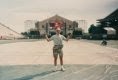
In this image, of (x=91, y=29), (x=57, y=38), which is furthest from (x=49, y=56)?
(x=91, y=29)

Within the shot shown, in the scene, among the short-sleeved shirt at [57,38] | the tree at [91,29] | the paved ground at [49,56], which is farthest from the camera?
the tree at [91,29]

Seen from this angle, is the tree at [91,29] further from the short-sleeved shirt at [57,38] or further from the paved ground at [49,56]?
the short-sleeved shirt at [57,38]

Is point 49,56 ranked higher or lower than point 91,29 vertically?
lower

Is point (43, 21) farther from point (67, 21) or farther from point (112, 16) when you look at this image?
point (112, 16)

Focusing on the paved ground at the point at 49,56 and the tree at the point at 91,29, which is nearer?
the paved ground at the point at 49,56

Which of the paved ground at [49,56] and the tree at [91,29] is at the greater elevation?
the tree at [91,29]

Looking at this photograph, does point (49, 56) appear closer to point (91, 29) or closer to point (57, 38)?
point (57, 38)

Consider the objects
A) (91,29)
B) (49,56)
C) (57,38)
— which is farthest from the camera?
(91,29)

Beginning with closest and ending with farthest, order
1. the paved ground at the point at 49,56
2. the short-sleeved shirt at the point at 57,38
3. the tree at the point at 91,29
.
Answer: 1. the short-sleeved shirt at the point at 57,38
2. the paved ground at the point at 49,56
3. the tree at the point at 91,29

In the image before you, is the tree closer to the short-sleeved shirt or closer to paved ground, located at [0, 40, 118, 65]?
paved ground, located at [0, 40, 118, 65]

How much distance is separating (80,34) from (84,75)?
8982 cm

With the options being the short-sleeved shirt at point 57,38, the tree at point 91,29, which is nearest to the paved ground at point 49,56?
the short-sleeved shirt at point 57,38

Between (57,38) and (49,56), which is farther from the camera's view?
(49,56)

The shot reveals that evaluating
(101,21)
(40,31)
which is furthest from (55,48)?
(40,31)
